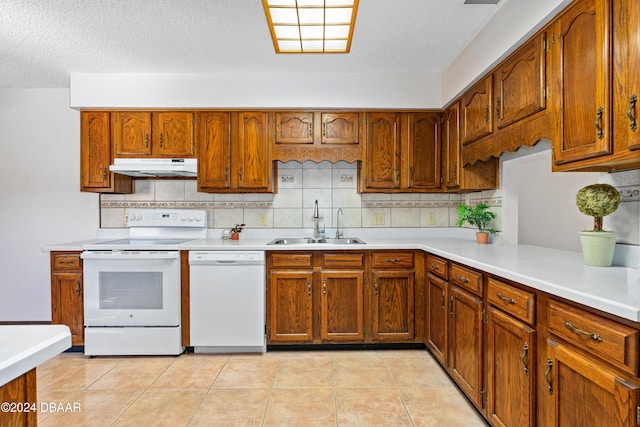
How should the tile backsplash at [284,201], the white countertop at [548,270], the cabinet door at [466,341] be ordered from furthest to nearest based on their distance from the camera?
1. the tile backsplash at [284,201]
2. the cabinet door at [466,341]
3. the white countertop at [548,270]

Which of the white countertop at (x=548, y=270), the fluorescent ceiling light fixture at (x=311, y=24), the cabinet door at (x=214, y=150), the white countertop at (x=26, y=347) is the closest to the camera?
the white countertop at (x=26, y=347)

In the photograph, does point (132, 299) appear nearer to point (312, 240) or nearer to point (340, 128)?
point (312, 240)

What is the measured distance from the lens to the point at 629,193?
179 cm

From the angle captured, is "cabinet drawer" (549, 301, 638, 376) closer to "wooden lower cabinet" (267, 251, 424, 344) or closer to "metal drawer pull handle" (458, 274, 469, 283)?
"metal drawer pull handle" (458, 274, 469, 283)

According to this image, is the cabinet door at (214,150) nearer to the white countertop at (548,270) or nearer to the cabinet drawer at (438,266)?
the white countertop at (548,270)

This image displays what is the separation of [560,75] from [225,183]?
2.59 metres

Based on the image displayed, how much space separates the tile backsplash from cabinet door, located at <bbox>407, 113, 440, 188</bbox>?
0.48 m

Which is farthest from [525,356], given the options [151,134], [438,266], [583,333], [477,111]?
[151,134]

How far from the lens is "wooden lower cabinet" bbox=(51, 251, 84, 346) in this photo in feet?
10.1

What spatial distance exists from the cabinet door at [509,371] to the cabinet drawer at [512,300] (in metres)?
0.04

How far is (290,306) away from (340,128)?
164 centimetres

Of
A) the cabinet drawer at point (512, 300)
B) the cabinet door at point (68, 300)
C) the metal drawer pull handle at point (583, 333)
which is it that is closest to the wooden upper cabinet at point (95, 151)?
the cabinet door at point (68, 300)

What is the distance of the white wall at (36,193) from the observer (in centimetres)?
371

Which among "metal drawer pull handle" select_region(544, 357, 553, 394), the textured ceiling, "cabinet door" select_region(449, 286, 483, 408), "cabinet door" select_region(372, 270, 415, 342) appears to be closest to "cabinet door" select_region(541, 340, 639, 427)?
"metal drawer pull handle" select_region(544, 357, 553, 394)
